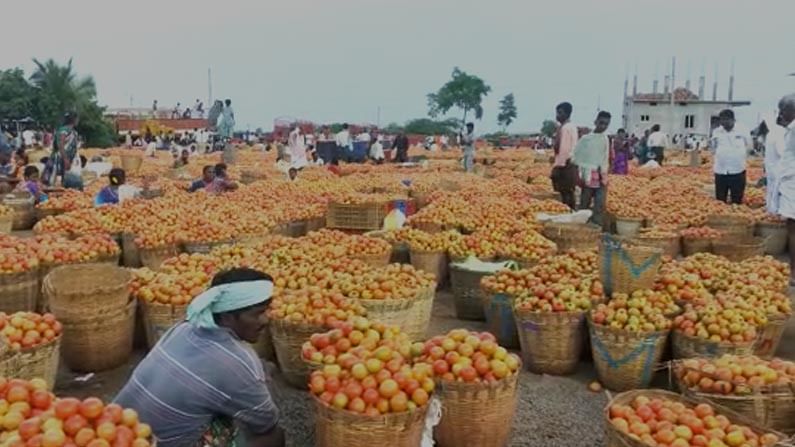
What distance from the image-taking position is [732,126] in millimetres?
11469

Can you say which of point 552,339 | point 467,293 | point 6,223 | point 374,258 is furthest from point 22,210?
point 552,339

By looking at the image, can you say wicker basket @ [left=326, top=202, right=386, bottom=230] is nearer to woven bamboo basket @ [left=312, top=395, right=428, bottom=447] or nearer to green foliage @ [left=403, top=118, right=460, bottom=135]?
woven bamboo basket @ [left=312, top=395, right=428, bottom=447]

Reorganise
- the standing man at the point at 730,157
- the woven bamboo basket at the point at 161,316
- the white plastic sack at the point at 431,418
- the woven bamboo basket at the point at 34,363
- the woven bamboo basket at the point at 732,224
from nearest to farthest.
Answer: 1. the white plastic sack at the point at 431,418
2. the woven bamboo basket at the point at 34,363
3. the woven bamboo basket at the point at 161,316
4. the woven bamboo basket at the point at 732,224
5. the standing man at the point at 730,157

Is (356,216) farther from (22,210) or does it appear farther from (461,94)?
(461,94)

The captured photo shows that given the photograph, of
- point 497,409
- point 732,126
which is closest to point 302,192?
point 732,126

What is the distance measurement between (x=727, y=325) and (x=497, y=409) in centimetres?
196

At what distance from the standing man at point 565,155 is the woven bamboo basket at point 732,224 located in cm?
214

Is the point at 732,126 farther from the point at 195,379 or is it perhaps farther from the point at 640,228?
the point at 195,379

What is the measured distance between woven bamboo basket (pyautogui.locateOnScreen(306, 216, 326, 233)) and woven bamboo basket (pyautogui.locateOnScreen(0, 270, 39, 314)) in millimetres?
4800

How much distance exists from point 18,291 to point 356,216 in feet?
16.7

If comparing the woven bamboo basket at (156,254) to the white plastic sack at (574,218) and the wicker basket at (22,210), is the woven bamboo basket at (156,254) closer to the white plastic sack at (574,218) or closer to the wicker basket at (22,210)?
the white plastic sack at (574,218)

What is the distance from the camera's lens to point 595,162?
34.5 ft

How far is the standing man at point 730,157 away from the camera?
1142 centimetres

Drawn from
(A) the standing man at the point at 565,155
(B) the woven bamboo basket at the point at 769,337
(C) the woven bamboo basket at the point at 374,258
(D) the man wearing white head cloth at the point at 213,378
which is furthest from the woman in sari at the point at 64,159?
(B) the woven bamboo basket at the point at 769,337
